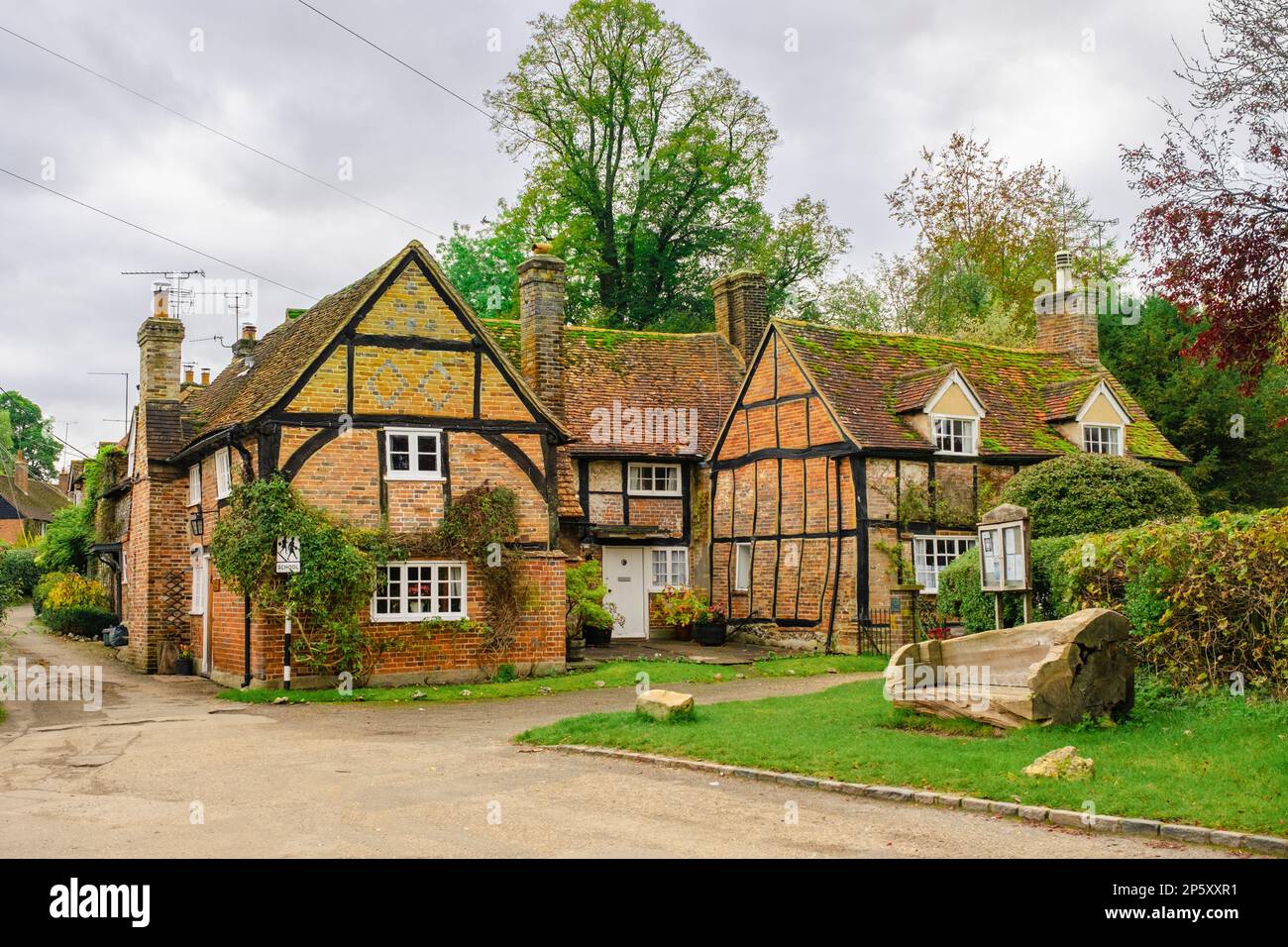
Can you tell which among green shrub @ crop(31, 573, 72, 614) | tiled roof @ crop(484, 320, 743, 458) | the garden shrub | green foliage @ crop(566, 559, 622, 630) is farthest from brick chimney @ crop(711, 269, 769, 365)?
green shrub @ crop(31, 573, 72, 614)

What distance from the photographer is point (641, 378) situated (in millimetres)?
31016

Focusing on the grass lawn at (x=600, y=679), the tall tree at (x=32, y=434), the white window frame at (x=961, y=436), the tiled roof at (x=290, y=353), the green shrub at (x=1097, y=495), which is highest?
the tall tree at (x=32, y=434)

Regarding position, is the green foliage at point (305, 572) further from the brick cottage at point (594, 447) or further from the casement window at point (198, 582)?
the casement window at point (198, 582)

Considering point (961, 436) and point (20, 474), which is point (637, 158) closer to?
point (961, 436)

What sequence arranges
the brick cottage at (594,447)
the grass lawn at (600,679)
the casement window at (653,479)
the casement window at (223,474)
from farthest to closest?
the casement window at (653,479)
the casement window at (223,474)
the brick cottage at (594,447)
the grass lawn at (600,679)

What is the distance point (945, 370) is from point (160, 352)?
1718cm

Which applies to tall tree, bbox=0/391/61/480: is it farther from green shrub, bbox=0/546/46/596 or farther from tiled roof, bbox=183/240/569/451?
tiled roof, bbox=183/240/569/451

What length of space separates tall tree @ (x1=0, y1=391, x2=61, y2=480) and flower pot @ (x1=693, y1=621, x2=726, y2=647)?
72.1 meters

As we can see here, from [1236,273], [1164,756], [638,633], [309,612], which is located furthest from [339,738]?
[638,633]

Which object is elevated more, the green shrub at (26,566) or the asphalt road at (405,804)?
the green shrub at (26,566)

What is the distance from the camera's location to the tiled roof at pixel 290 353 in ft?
68.1

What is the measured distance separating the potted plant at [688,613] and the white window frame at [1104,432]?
32.0ft

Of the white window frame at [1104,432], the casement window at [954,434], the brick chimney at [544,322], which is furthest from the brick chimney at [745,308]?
the white window frame at [1104,432]

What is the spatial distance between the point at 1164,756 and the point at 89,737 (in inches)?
502
